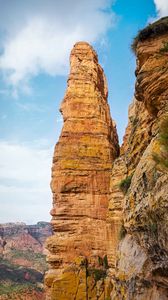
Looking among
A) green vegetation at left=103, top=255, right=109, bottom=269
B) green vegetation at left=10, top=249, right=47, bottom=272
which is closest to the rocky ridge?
green vegetation at left=10, top=249, right=47, bottom=272

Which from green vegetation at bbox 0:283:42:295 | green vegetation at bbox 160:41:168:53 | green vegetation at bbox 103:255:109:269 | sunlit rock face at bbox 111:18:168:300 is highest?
green vegetation at bbox 160:41:168:53

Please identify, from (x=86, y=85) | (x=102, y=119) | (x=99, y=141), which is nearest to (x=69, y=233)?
(x=99, y=141)

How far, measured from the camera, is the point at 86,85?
40625mm

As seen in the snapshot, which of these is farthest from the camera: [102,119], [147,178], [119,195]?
[102,119]

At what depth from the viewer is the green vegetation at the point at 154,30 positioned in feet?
38.3

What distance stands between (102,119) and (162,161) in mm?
31704

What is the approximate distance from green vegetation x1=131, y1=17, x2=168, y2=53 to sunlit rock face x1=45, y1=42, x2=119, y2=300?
2542 cm

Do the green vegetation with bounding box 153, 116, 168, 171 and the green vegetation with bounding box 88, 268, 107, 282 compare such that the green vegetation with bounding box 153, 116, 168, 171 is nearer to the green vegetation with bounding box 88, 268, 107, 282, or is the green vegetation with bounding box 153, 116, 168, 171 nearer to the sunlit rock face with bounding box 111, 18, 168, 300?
the sunlit rock face with bounding box 111, 18, 168, 300

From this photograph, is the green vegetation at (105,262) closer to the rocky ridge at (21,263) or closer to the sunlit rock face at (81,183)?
the sunlit rock face at (81,183)

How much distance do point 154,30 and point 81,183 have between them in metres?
26.0

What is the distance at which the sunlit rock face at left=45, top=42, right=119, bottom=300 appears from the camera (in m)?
33.4

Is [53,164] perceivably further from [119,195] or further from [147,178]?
[147,178]

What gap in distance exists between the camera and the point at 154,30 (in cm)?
1193

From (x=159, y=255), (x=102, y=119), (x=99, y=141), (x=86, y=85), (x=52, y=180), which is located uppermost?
(x=86, y=85)
